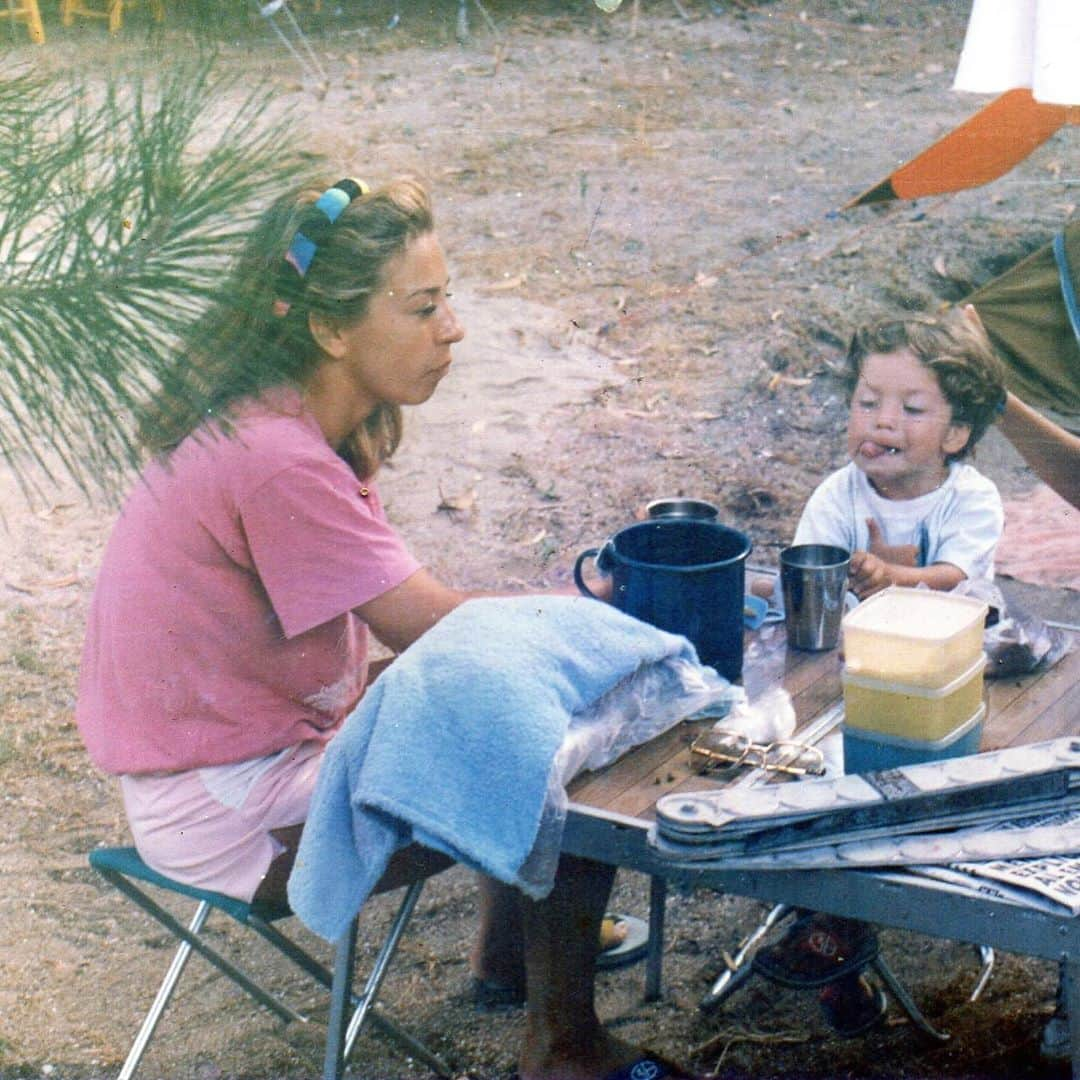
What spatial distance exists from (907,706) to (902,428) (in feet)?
3.21

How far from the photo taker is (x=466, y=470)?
430 centimetres

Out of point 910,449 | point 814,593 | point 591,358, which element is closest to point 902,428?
point 910,449

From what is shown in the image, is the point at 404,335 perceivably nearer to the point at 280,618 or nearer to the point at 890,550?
the point at 280,618

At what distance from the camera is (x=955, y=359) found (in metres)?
2.40

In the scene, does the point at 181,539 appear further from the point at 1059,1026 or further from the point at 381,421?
the point at 1059,1026

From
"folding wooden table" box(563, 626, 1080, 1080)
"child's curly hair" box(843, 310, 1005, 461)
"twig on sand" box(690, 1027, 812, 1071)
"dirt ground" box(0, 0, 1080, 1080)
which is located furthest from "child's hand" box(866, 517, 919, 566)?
"twig on sand" box(690, 1027, 812, 1071)

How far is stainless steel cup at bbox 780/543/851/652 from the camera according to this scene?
1.85 metres

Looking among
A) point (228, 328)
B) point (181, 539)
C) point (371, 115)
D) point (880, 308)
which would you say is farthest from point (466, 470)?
point (228, 328)

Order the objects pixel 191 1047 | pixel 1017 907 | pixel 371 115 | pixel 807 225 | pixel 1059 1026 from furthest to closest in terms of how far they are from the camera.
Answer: pixel 807 225 < pixel 371 115 < pixel 191 1047 < pixel 1059 1026 < pixel 1017 907

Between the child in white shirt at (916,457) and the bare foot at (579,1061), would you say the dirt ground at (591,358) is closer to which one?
the bare foot at (579,1061)

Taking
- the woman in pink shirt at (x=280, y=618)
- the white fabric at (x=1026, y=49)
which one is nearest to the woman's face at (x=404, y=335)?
the woman in pink shirt at (x=280, y=618)

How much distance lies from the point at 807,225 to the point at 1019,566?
2616 millimetres

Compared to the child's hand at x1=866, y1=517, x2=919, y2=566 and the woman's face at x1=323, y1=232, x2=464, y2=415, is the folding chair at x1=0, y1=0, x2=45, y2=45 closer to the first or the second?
the woman's face at x1=323, y1=232, x2=464, y2=415

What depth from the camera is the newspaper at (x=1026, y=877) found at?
4.24 feet
